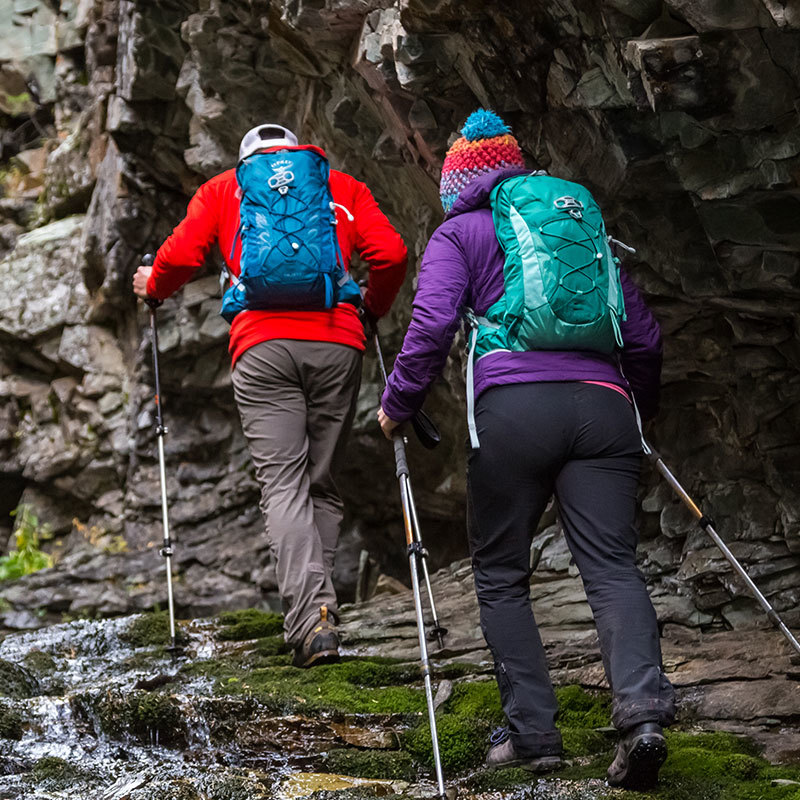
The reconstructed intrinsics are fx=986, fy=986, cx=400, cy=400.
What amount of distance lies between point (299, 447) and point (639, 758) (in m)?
3.66

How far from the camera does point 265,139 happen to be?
7.36m

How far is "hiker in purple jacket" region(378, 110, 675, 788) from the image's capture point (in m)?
4.50

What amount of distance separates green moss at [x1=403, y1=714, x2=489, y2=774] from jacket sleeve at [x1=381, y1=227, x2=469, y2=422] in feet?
5.44

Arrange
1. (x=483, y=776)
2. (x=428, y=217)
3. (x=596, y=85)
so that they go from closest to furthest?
(x=483, y=776), (x=596, y=85), (x=428, y=217)

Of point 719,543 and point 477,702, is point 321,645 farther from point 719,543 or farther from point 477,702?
point 719,543

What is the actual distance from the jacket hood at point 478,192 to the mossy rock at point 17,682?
4.34 metres

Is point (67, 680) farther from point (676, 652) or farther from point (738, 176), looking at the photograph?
point (738, 176)

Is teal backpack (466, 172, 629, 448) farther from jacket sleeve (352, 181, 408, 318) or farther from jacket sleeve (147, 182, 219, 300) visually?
jacket sleeve (147, 182, 219, 300)

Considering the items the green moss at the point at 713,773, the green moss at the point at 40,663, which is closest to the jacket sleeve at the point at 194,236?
the green moss at the point at 40,663

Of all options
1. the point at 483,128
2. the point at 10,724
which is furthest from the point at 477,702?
the point at 483,128

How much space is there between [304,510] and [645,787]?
10.9ft

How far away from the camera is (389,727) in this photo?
5551 mm

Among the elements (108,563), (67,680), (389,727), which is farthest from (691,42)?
A: (108,563)

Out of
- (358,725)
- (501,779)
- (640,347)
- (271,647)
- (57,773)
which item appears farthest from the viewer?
Result: (271,647)
